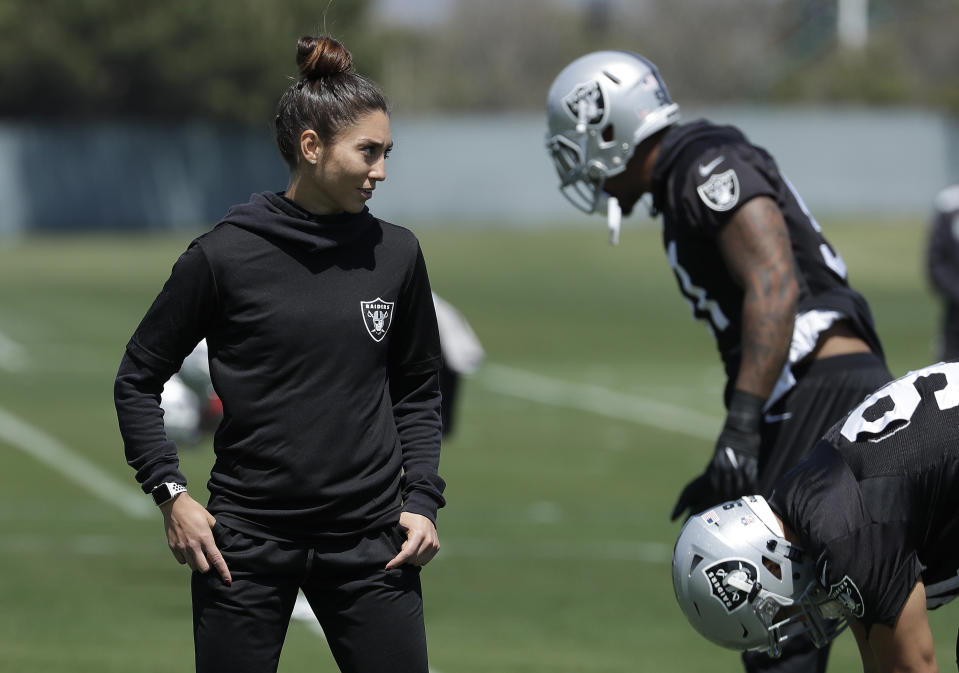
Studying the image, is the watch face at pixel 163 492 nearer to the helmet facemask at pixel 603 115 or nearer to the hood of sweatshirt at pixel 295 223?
the hood of sweatshirt at pixel 295 223

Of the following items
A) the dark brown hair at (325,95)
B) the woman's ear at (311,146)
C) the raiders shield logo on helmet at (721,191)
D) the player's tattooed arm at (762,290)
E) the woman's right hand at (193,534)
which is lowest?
the woman's right hand at (193,534)

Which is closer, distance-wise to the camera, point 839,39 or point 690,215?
point 690,215

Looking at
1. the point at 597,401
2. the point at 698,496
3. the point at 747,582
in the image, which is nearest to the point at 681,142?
the point at 698,496

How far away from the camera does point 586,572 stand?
30.8 ft

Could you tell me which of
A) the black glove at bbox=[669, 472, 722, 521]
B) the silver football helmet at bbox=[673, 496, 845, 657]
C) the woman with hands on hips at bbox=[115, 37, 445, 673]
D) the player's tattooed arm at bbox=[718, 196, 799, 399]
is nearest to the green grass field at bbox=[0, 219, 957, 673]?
the black glove at bbox=[669, 472, 722, 521]

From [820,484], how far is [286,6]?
54.1 metres

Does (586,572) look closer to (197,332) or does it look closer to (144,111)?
(197,332)

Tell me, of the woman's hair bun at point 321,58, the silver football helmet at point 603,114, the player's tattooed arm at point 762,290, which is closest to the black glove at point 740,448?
the player's tattooed arm at point 762,290

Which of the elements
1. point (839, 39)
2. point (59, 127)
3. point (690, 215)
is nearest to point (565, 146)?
point (690, 215)

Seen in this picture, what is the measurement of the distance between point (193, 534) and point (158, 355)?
44 cm

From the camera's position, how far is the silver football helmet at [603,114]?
5.73 m

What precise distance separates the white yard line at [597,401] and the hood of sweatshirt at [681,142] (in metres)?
9.27

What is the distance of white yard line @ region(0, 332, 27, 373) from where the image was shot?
2047 centimetres

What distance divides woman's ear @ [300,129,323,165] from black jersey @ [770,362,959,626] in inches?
55.5
